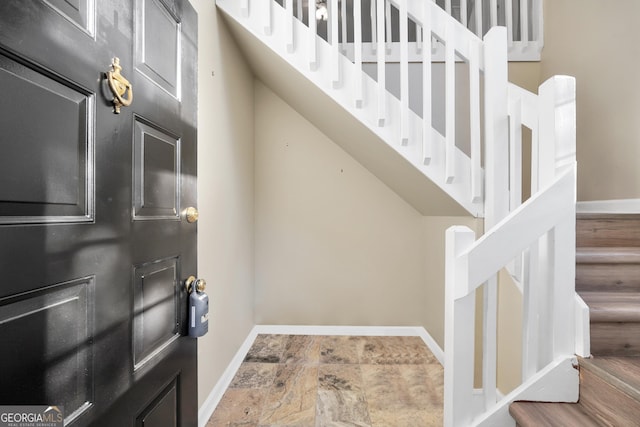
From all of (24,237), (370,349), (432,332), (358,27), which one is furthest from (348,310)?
(24,237)

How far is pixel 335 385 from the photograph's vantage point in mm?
2082

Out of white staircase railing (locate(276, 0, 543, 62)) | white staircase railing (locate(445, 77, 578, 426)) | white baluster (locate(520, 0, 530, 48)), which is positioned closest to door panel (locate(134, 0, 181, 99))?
white staircase railing (locate(445, 77, 578, 426))

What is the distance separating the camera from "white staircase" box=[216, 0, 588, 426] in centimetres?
113

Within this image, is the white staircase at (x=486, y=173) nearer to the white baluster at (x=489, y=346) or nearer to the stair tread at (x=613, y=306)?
the white baluster at (x=489, y=346)

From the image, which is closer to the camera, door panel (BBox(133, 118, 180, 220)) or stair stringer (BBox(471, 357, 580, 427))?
door panel (BBox(133, 118, 180, 220))

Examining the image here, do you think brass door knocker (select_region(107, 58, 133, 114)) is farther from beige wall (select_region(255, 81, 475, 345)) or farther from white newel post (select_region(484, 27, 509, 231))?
beige wall (select_region(255, 81, 475, 345))

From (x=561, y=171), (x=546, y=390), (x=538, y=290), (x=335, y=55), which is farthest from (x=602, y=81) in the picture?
(x=546, y=390)

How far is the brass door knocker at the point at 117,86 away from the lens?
2.28ft

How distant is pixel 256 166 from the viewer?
9.89 feet

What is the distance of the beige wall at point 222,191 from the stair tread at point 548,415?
4.51ft

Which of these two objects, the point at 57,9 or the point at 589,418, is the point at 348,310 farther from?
the point at 57,9

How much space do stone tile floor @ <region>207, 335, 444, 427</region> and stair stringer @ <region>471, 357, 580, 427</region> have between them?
0.67m

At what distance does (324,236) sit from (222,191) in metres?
1.19

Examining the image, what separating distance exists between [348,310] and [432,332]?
72cm
